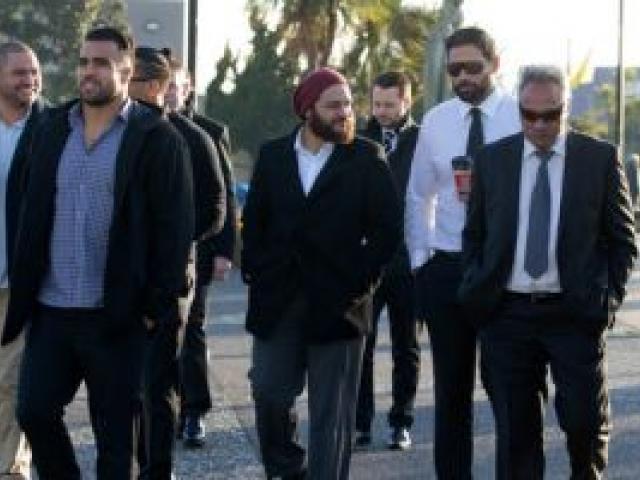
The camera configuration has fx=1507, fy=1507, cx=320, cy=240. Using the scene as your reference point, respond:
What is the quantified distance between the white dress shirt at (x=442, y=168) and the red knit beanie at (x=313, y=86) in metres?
0.60

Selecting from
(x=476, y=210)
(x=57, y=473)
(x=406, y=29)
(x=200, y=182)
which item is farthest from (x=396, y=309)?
(x=406, y=29)

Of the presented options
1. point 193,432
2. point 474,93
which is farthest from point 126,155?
point 193,432

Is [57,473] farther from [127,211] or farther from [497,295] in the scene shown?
[497,295]

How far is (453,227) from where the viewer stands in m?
6.61

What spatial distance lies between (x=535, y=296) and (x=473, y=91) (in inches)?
45.2

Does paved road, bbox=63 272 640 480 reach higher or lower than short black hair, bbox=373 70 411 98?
lower

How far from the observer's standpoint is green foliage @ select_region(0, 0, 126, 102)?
189 feet

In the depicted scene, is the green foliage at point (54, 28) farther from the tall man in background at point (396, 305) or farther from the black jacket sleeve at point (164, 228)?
the black jacket sleeve at point (164, 228)

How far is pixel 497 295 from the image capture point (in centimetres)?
584

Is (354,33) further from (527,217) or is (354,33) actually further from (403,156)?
(527,217)

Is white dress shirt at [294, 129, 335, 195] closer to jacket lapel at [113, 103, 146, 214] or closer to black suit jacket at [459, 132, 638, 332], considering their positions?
black suit jacket at [459, 132, 638, 332]

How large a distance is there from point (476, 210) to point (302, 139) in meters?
0.89

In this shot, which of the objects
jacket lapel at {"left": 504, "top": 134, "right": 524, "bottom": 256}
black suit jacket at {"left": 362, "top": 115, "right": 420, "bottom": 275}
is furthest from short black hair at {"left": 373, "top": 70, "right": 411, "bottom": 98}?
jacket lapel at {"left": 504, "top": 134, "right": 524, "bottom": 256}

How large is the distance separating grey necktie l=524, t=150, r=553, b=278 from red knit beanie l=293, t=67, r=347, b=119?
0.99 meters
